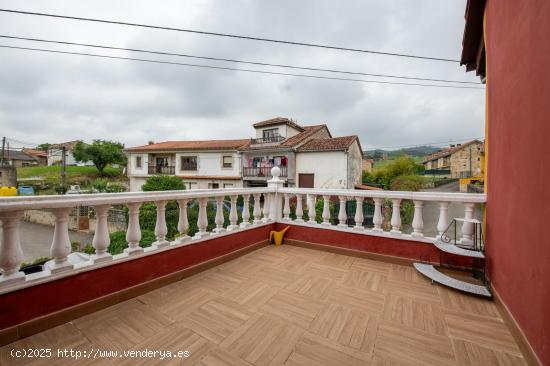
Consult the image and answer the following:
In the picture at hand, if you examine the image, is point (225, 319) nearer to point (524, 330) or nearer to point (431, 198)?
point (524, 330)

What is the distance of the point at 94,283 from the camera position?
1531 millimetres

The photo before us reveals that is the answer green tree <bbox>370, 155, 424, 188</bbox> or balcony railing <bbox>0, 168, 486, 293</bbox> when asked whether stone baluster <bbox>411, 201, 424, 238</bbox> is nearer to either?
balcony railing <bbox>0, 168, 486, 293</bbox>

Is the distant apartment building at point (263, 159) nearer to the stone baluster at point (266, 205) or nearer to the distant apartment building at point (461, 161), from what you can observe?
the stone baluster at point (266, 205)

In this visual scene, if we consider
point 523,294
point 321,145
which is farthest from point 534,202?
point 321,145

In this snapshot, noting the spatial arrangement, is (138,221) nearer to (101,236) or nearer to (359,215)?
(101,236)

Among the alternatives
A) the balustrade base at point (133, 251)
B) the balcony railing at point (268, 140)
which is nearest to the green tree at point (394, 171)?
the balcony railing at point (268, 140)

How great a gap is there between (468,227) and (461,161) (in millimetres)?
36684

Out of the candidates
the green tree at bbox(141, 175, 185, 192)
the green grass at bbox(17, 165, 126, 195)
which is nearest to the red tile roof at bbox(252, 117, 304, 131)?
the green tree at bbox(141, 175, 185, 192)

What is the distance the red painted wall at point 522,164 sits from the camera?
0.99 m

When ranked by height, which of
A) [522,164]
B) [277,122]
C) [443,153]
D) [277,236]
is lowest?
[277,236]

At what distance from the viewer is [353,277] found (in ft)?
7.14

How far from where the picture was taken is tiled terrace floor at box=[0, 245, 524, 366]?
1173 mm

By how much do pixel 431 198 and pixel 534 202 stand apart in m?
1.29

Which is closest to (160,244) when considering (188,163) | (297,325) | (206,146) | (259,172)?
(297,325)
